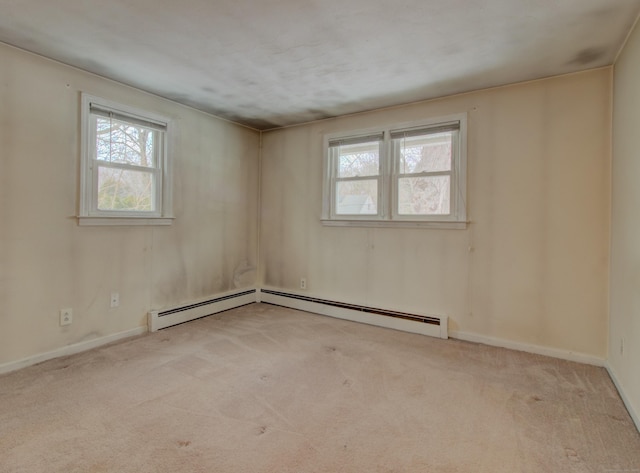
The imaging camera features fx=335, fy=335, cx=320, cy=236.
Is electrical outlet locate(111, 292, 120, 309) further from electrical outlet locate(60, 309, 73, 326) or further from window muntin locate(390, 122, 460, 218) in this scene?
window muntin locate(390, 122, 460, 218)

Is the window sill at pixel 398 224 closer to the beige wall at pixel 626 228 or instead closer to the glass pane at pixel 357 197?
the glass pane at pixel 357 197

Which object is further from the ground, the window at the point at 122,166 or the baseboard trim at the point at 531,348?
the window at the point at 122,166

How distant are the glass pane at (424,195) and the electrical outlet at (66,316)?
3258 millimetres

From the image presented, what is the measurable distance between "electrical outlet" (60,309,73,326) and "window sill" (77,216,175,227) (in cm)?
73

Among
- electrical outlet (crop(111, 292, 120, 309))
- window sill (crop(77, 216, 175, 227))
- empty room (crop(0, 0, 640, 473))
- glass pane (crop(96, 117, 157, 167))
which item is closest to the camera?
empty room (crop(0, 0, 640, 473))

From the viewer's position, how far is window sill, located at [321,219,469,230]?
333cm

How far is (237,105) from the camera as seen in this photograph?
3.67m

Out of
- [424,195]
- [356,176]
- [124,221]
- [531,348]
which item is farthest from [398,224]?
[124,221]

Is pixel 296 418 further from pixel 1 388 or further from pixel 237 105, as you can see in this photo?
pixel 237 105

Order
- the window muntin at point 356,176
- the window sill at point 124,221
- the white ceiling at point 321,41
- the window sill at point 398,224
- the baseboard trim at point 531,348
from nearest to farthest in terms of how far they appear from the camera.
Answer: the white ceiling at point 321,41 < the baseboard trim at point 531,348 < the window sill at point 124,221 < the window sill at point 398,224 < the window muntin at point 356,176

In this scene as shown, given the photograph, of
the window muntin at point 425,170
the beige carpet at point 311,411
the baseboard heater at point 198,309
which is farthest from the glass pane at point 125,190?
the window muntin at point 425,170

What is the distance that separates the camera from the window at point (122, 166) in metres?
2.91

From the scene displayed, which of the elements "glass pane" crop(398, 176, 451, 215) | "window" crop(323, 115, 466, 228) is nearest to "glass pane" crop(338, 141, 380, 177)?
"window" crop(323, 115, 466, 228)

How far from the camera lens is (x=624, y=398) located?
Answer: 7.06 ft
